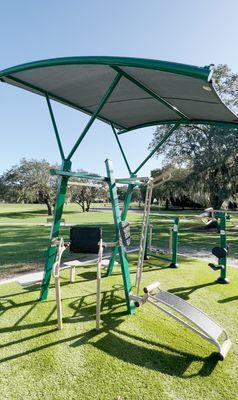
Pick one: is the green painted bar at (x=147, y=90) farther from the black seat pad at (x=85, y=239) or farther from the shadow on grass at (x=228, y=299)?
the shadow on grass at (x=228, y=299)

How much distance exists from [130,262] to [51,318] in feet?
11.3

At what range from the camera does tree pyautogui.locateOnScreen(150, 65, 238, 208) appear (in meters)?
13.9

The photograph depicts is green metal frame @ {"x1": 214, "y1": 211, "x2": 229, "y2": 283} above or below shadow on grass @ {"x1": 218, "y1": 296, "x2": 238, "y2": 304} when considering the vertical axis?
above

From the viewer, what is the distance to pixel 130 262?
6.89 m

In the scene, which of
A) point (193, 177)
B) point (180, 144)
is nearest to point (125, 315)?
point (193, 177)

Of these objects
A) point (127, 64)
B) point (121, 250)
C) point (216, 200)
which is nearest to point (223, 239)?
point (121, 250)

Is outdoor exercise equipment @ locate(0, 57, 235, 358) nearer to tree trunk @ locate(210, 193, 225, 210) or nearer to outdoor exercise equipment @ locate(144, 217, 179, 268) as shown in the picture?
outdoor exercise equipment @ locate(144, 217, 179, 268)

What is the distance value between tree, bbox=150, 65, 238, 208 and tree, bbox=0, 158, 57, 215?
16960 mm

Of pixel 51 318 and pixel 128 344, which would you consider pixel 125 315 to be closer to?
pixel 128 344

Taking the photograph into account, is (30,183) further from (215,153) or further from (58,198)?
(58,198)

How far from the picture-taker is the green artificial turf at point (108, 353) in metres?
2.36

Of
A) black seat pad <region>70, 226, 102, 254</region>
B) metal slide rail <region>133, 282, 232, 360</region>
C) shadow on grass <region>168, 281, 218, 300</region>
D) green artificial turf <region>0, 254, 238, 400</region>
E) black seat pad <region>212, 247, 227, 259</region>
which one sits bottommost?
green artificial turf <region>0, 254, 238, 400</region>

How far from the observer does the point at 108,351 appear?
2.91 meters

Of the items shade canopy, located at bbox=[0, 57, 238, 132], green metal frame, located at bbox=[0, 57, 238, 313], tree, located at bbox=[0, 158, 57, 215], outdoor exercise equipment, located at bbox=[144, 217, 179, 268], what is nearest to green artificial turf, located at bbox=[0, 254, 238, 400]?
green metal frame, located at bbox=[0, 57, 238, 313]
